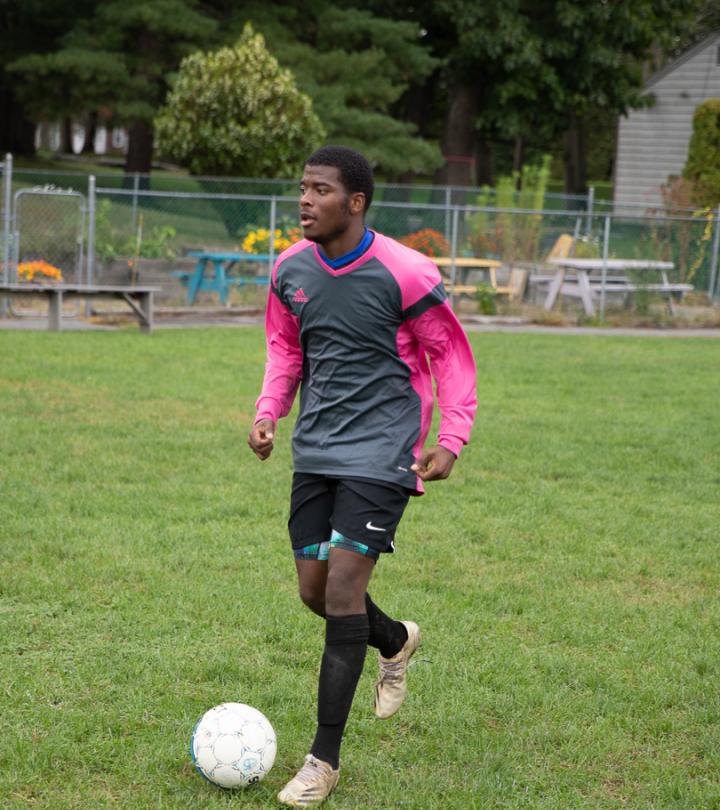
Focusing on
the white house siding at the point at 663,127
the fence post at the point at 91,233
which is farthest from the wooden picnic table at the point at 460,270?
the white house siding at the point at 663,127

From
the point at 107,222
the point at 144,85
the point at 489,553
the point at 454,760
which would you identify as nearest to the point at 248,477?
the point at 489,553

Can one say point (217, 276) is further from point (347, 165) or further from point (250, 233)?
point (347, 165)

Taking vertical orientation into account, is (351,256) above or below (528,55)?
below

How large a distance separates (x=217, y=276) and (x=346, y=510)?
583 inches

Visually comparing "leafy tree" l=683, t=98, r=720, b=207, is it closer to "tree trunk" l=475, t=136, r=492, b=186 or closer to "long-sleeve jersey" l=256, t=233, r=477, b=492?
"tree trunk" l=475, t=136, r=492, b=186

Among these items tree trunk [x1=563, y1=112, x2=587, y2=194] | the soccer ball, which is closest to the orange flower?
the soccer ball

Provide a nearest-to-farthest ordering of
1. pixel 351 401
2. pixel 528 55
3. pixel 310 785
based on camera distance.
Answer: pixel 310 785
pixel 351 401
pixel 528 55

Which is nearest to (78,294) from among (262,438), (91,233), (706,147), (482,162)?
(91,233)

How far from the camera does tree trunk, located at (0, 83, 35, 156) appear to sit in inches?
1431

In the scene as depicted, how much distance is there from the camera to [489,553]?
6348 millimetres

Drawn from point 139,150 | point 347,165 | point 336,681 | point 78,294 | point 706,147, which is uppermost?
point 706,147

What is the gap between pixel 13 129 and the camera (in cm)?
3775

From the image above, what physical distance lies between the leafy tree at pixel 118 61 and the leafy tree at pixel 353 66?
77.0 inches

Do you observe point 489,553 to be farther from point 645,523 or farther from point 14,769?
A: point 14,769
